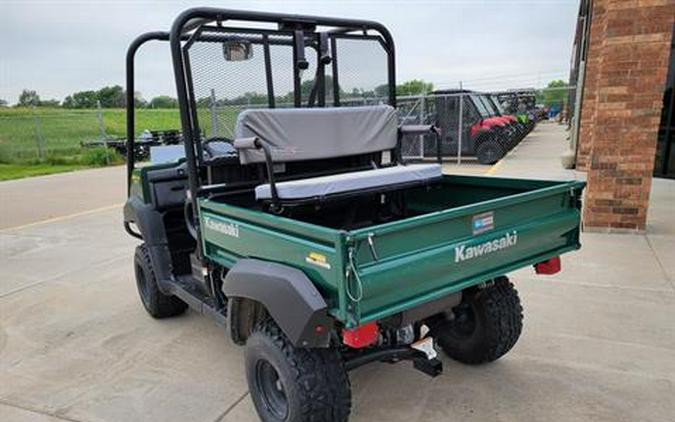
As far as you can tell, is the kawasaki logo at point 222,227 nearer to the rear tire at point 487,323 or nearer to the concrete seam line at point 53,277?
the rear tire at point 487,323

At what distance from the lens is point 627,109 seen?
536 centimetres

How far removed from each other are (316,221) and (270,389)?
1017 mm

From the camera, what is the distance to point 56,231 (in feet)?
23.3

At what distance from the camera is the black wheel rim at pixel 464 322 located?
9.91 ft

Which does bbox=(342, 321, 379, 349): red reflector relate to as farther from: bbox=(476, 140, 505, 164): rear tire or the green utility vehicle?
bbox=(476, 140, 505, 164): rear tire

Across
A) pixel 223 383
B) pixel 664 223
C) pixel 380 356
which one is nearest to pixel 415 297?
pixel 380 356

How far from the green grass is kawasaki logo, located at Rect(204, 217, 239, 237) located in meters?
12.8

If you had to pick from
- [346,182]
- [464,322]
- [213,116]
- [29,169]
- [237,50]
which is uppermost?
[237,50]

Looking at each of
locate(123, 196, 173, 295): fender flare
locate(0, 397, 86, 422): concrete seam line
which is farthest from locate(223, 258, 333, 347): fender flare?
locate(123, 196, 173, 295): fender flare

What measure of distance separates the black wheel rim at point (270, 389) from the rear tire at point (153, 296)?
1.49 metres

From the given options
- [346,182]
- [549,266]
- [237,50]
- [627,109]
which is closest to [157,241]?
[237,50]

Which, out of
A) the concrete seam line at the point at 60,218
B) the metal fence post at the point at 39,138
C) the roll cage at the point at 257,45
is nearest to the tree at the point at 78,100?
the metal fence post at the point at 39,138

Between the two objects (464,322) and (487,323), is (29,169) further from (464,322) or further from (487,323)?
(487,323)

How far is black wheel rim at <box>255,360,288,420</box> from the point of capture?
96.8 inches
